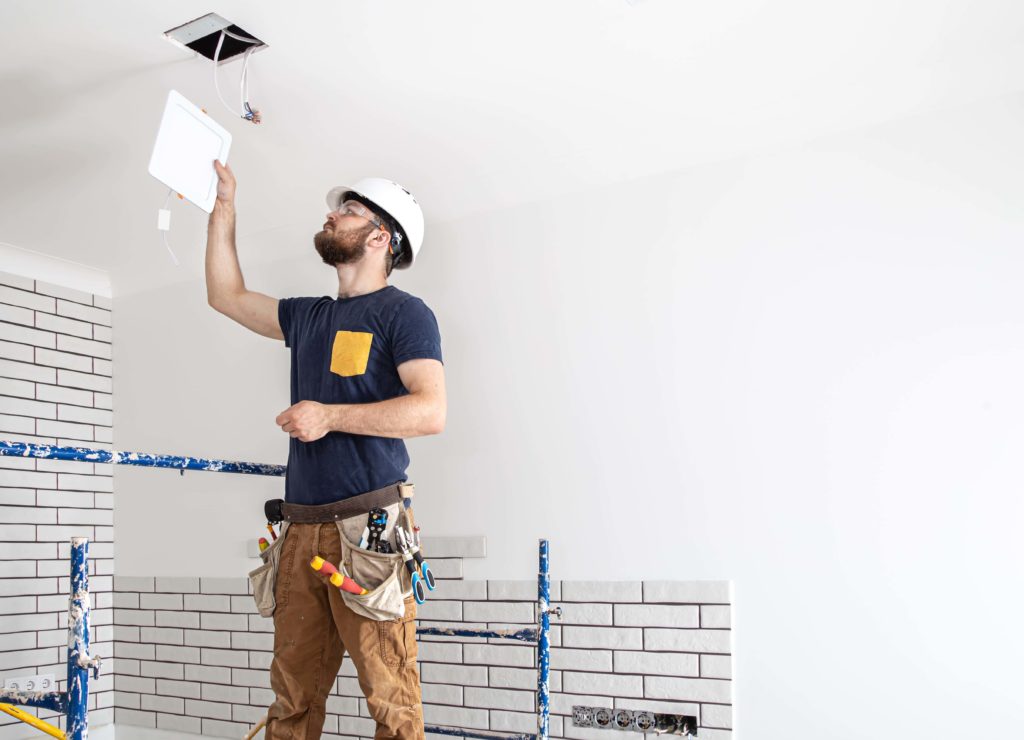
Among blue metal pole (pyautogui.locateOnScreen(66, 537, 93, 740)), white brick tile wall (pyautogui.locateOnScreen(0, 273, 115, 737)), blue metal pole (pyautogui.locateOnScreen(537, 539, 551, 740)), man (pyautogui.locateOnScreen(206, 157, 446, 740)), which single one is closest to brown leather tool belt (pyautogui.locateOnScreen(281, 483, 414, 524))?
man (pyautogui.locateOnScreen(206, 157, 446, 740))

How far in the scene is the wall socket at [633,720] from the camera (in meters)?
2.74

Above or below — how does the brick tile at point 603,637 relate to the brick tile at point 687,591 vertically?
below

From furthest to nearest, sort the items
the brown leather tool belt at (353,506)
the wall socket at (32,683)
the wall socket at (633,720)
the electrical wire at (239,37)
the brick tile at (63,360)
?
the brick tile at (63,360) → the wall socket at (32,683) → the wall socket at (633,720) → the electrical wire at (239,37) → the brown leather tool belt at (353,506)

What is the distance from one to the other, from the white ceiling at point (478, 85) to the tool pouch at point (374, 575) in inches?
46.5

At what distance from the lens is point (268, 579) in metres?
2.21

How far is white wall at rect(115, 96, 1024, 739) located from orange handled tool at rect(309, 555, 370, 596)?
3.55 feet

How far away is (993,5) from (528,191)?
1.48m

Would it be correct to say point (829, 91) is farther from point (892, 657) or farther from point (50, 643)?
point (50, 643)

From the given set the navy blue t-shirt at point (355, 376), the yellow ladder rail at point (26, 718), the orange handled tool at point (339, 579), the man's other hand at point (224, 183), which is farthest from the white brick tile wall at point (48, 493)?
the orange handled tool at point (339, 579)

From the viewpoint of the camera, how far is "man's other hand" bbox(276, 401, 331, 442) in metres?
1.99

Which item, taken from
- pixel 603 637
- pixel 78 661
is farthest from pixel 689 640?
pixel 78 661

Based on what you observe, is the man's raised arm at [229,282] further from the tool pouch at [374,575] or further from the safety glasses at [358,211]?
the tool pouch at [374,575]

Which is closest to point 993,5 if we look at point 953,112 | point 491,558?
point 953,112

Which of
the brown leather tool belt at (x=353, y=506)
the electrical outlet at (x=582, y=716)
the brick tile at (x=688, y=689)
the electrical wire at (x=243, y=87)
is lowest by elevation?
the electrical outlet at (x=582, y=716)
